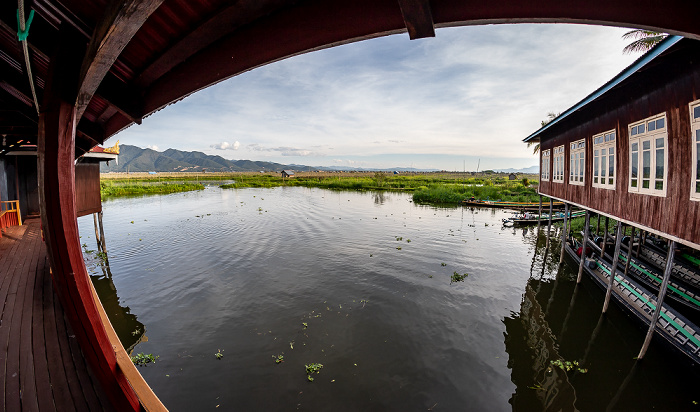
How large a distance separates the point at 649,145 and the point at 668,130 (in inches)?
36.3

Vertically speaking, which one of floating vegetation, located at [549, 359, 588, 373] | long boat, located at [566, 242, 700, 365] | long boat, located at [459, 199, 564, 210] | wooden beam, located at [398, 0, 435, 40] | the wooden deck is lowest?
floating vegetation, located at [549, 359, 588, 373]

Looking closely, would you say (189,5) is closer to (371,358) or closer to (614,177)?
(371,358)

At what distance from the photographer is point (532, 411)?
20.9 feet

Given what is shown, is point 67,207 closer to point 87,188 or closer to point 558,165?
point 87,188

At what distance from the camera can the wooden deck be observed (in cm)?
343

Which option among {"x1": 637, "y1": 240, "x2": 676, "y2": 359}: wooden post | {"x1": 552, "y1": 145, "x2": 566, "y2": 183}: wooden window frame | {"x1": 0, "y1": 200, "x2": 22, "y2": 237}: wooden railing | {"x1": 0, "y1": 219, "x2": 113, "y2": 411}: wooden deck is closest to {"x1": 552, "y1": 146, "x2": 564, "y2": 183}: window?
{"x1": 552, "y1": 145, "x2": 566, "y2": 183}: wooden window frame

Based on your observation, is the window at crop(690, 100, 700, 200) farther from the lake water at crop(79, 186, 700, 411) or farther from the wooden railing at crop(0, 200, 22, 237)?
the wooden railing at crop(0, 200, 22, 237)

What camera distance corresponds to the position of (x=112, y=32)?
186 cm

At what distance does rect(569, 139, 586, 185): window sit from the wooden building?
4 cm

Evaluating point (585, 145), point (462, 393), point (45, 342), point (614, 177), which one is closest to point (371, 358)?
point (462, 393)

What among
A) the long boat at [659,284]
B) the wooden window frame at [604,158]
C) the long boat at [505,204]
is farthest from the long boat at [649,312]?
the long boat at [505,204]

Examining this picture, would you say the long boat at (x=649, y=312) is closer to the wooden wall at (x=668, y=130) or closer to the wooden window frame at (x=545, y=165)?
the wooden wall at (x=668, y=130)

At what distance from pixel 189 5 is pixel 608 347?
1239 cm

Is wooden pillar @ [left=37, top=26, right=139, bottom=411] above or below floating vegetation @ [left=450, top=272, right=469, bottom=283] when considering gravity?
above
